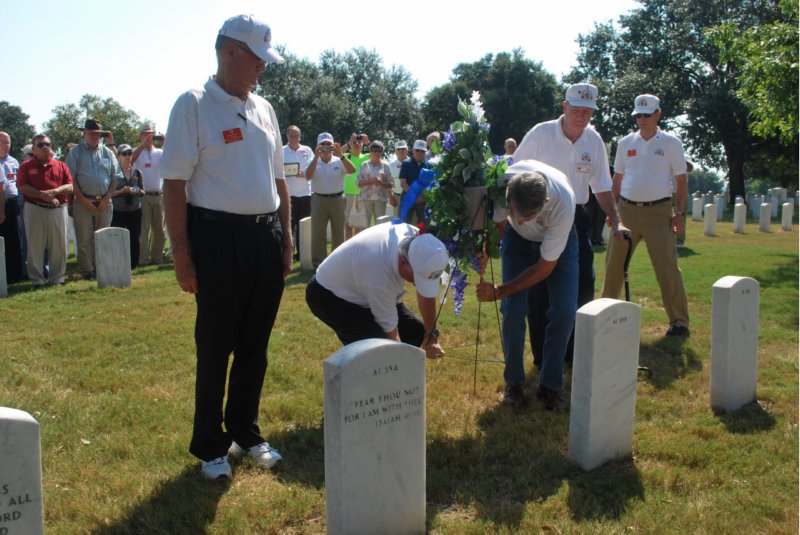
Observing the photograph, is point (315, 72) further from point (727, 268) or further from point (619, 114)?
point (727, 268)

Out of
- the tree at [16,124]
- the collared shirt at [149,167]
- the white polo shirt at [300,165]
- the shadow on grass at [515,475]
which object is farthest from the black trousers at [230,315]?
the tree at [16,124]

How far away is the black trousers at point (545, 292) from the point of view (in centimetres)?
636

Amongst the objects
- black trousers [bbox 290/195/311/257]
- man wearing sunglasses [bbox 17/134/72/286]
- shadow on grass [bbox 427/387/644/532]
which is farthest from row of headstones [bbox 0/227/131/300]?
shadow on grass [bbox 427/387/644/532]

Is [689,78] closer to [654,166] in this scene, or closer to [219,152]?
[654,166]

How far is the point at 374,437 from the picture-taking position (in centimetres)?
341

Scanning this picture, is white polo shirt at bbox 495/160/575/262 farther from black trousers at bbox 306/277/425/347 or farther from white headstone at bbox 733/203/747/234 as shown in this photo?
white headstone at bbox 733/203/747/234

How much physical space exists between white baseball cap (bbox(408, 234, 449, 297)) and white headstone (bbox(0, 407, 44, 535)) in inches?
87.4

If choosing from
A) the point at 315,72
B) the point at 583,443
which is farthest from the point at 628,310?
the point at 315,72

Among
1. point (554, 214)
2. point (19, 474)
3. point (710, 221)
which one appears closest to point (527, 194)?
point (554, 214)

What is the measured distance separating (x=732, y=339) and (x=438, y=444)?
2.44 metres

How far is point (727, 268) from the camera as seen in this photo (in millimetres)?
12922

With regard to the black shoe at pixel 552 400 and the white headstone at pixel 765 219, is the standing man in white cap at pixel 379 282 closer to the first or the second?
the black shoe at pixel 552 400

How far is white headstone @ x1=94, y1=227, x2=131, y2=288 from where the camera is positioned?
10336mm

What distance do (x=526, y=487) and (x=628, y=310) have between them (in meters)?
1.30
